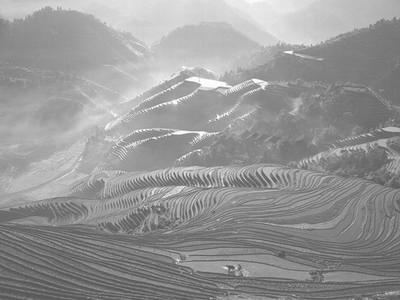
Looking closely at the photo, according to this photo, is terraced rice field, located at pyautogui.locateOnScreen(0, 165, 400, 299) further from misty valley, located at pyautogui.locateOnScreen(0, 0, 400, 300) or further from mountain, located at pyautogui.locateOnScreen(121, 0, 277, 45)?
mountain, located at pyautogui.locateOnScreen(121, 0, 277, 45)

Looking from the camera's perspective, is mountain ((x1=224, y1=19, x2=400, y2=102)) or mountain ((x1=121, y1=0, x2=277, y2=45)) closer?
mountain ((x1=224, y1=19, x2=400, y2=102))

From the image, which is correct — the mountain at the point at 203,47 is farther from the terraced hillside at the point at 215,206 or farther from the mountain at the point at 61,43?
the terraced hillside at the point at 215,206

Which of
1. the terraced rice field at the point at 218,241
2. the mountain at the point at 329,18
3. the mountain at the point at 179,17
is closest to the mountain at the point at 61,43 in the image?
the terraced rice field at the point at 218,241

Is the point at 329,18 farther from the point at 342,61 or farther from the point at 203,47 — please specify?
the point at 342,61

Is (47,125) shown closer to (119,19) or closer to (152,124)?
(152,124)

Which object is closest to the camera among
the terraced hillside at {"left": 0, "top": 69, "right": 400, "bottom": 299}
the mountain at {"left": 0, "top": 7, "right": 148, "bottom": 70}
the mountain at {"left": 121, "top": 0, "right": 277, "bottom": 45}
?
the terraced hillside at {"left": 0, "top": 69, "right": 400, "bottom": 299}

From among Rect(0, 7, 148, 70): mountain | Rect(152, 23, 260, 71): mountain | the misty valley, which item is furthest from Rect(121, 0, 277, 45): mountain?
the misty valley

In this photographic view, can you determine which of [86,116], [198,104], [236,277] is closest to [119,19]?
[86,116]

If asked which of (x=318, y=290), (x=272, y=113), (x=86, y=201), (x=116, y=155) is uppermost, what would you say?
(x=272, y=113)
